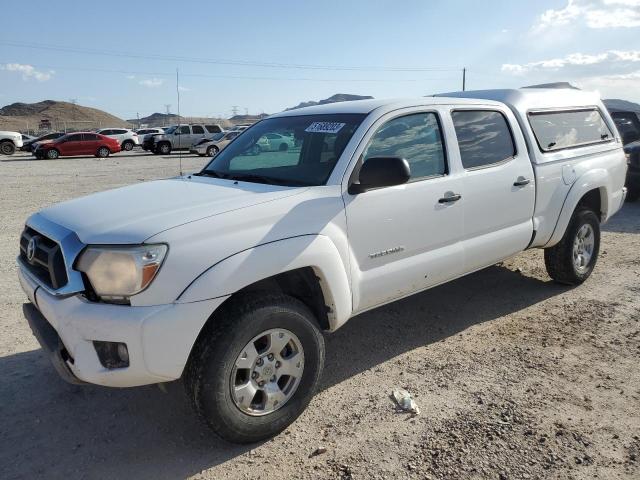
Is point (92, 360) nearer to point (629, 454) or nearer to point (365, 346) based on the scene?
point (365, 346)

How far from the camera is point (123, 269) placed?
102 inches

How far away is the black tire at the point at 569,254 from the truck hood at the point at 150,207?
10.7ft

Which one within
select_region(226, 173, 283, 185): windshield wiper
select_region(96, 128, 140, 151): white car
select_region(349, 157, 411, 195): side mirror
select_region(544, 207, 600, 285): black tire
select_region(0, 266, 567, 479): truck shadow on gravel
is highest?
select_region(96, 128, 140, 151): white car

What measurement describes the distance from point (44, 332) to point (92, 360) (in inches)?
21.4

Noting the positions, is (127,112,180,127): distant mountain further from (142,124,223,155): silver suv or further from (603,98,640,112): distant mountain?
(603,98,640,112): distant mountain

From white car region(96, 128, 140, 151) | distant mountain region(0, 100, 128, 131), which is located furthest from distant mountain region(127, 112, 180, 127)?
white car region(96, 128, 140, 151)

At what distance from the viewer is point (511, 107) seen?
487 centimetres

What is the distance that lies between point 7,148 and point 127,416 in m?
34.4

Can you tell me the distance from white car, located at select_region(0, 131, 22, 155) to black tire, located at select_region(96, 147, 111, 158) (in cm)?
632

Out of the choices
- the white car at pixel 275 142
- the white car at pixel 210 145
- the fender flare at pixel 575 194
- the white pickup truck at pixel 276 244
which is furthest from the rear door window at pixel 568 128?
the white car at pixel 210 145

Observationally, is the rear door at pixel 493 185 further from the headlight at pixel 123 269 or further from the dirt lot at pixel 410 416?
the headlight at pixel 123 269

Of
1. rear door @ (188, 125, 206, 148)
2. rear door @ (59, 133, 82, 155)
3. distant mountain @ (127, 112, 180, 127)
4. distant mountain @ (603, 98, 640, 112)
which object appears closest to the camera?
distant mountain @ (603, 98, 640, 112)

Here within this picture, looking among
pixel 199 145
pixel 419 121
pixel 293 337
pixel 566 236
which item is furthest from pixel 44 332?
pixel 199 145

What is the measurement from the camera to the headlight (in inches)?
101
